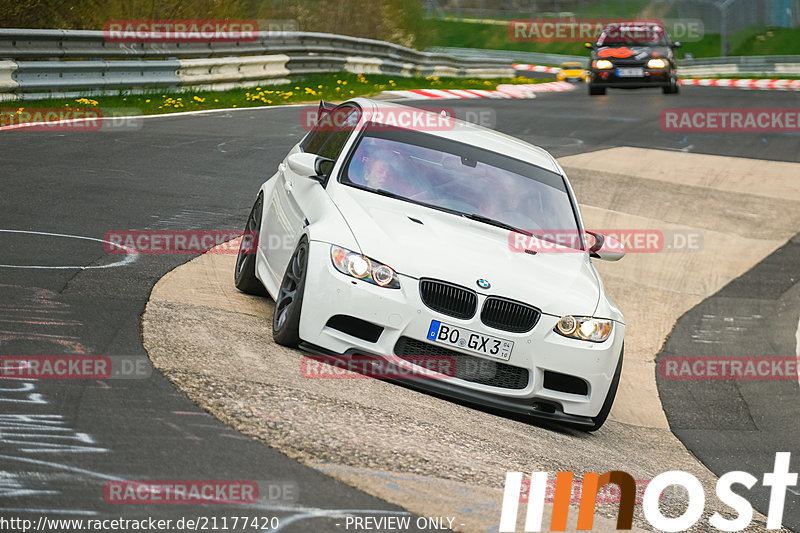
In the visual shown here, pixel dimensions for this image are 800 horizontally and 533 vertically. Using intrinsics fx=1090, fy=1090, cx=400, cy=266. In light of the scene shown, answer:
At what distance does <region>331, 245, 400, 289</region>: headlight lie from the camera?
6.37 meters

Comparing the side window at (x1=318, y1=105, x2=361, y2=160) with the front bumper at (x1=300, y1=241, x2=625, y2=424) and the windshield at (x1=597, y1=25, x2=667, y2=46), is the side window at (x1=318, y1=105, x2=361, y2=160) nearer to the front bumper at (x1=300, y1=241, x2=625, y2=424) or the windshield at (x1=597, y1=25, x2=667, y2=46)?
the front bumper at (x1=300, y1=241, x2=625, y2=424)

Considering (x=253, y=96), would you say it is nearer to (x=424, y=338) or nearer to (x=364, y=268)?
(x=364, y=268)

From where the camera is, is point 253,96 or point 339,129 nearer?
point 339,129

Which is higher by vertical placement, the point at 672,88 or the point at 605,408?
the point at 672,88

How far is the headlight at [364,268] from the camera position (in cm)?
637

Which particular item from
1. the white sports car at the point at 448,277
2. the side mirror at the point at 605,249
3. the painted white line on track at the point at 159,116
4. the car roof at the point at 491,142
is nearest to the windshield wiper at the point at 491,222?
the white sports car at the point at 448,277

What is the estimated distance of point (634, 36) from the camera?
94.7 feet

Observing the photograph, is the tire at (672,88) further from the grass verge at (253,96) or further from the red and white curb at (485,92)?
the grass verge at (253,96)

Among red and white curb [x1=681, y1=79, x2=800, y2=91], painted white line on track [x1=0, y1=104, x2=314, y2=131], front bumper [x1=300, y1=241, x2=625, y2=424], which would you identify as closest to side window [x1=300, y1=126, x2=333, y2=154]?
front bumper [x1=300, y1=241, x2=625, y2=424]

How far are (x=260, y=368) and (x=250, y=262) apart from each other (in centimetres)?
222

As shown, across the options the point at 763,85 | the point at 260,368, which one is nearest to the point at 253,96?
the point at 260,368

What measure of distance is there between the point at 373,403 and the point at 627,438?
86.7 inches

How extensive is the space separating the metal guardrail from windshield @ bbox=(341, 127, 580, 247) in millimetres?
10345

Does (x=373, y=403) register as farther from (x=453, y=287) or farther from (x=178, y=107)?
(x=178, y=107)
